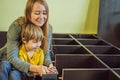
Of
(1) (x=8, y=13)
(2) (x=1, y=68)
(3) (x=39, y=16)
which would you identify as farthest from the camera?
(1) (x=8, y=13)

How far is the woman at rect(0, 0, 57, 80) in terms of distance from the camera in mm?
1656

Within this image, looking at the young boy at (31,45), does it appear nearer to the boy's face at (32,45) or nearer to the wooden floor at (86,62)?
the boy's face at (32,45)

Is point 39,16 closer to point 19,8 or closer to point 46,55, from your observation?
point 46,55

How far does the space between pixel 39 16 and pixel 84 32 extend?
1676 mm

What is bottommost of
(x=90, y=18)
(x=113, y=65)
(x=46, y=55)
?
(x=113, y=65)

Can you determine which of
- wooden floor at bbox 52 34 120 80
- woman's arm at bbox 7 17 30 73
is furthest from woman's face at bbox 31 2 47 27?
wooden floor at bbox 52 34 120 80

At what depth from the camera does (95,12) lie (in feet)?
11.0

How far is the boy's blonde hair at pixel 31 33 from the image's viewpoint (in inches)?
68.1

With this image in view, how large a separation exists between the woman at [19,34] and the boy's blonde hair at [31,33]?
Answer: 0.04 m

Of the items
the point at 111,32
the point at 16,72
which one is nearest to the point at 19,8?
the point at 111,32

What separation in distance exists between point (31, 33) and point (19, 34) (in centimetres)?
9

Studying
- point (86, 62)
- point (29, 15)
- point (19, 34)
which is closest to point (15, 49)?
point (19, 34)

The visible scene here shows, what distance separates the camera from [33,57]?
5.91 ft

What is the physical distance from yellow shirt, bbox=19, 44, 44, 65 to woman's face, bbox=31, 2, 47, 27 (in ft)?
0.65
